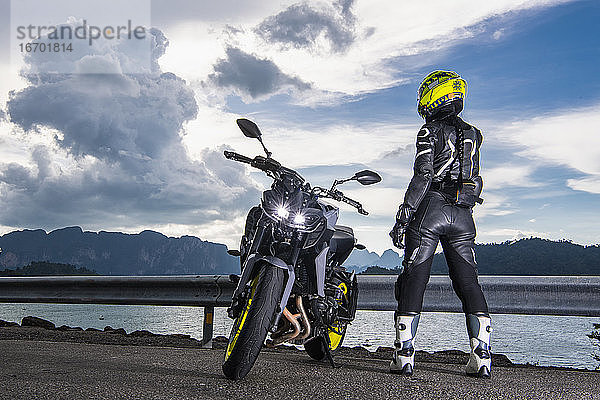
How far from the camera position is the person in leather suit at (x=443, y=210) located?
5273mm

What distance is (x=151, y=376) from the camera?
14.6 feet

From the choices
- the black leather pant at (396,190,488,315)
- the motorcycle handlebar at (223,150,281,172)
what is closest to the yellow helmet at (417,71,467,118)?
the black leather pant at (396,190,488,315)

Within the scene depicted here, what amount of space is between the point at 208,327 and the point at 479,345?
9.93 ft

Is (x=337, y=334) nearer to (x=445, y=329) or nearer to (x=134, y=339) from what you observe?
(x=445, y=329)

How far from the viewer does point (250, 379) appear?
4383 mm

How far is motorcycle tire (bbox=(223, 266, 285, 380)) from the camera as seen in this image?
418 cm

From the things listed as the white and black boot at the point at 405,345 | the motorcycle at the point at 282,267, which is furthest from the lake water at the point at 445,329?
the motorcycle at the point at 282,267

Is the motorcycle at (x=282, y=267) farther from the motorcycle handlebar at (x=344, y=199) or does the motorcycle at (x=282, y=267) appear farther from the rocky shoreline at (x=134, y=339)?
the rocky shoreline at (x=134, y=339)

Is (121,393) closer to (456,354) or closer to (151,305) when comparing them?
(151,305)

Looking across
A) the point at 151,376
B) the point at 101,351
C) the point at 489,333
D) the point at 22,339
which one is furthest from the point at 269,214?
the point at 22,339

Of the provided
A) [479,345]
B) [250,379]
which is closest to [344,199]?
[479,345]

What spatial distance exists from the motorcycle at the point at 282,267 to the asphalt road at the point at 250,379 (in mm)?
296

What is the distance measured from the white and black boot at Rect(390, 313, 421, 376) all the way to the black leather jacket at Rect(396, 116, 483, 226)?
0.83 metres

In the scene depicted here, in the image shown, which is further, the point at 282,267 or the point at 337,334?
the point at 337,334
